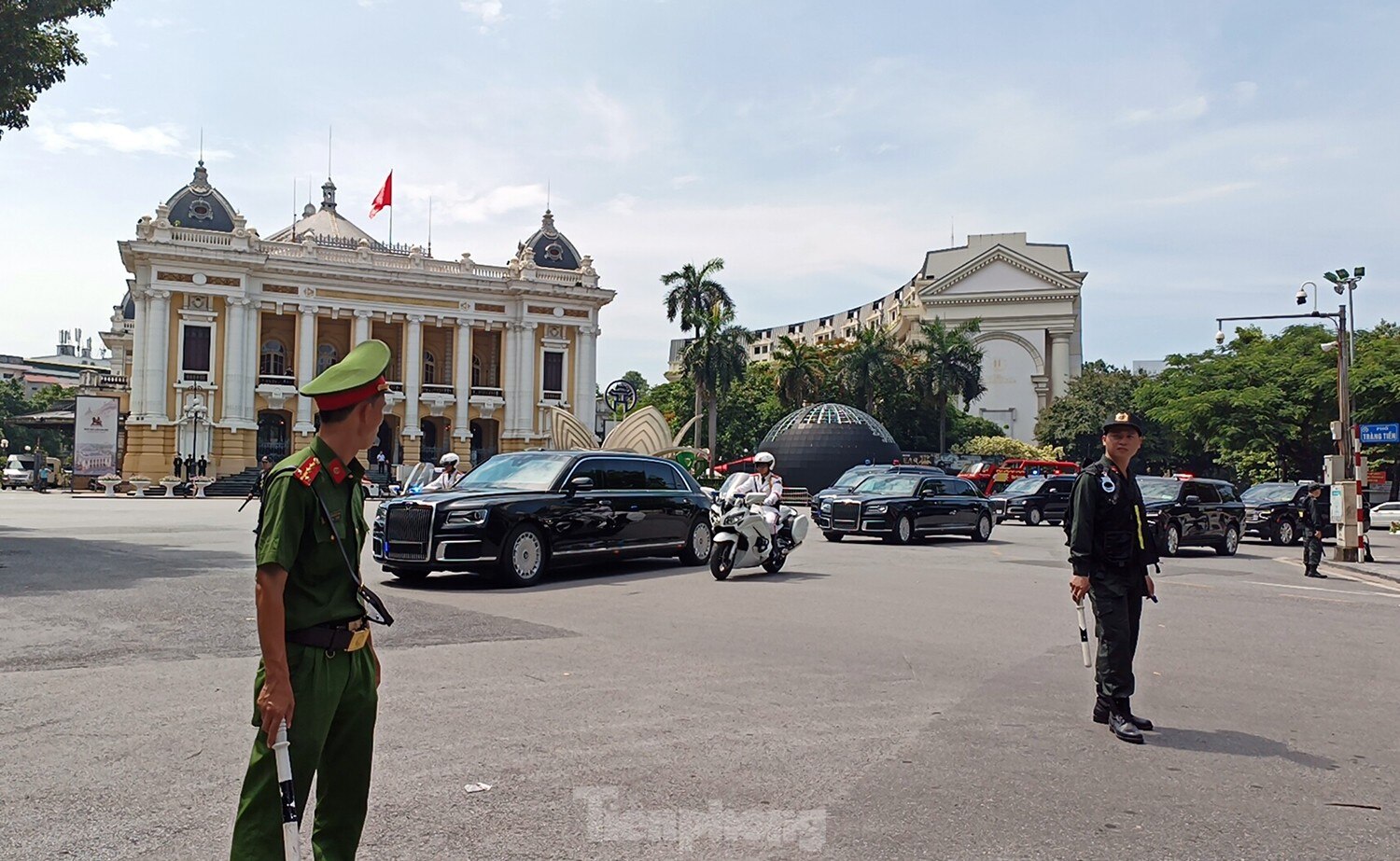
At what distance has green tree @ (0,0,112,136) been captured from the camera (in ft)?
55.7

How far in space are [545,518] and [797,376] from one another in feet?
195

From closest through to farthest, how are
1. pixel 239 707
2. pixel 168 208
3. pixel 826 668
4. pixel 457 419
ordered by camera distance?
pixel 239 707, pixel 826 668, pixel 168 208, pixel 457 419

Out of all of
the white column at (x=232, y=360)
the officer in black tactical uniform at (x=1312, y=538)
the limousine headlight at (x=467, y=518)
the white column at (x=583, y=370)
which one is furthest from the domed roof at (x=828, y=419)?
the limousine headlight at (x=467, y=518)

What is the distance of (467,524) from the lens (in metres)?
12.7

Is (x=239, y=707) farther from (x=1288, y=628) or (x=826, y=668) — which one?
(x=1288, y=628)

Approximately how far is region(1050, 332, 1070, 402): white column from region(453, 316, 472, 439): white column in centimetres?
5022

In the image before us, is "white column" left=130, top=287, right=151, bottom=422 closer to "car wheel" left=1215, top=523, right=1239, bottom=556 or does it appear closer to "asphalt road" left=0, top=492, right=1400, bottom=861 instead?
"asphalt road" left=0, top=492, right=1400, bottom=861

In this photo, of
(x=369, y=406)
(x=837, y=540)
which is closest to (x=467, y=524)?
(x=369, y=406)

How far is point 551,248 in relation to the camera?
77.3 metres

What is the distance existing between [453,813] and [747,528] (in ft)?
33.2

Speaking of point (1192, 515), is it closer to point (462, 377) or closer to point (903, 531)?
point (903, 531)

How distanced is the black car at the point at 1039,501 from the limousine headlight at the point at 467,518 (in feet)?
77.6

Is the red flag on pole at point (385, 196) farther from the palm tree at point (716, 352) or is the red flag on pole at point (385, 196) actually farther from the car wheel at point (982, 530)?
the car wheel at point (982, 530)

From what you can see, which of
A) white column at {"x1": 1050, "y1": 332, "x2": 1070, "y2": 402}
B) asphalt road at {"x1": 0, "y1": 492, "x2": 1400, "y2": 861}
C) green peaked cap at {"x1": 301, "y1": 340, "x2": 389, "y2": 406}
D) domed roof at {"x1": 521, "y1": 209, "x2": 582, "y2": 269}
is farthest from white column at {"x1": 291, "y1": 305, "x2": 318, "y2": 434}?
green peaked cap at {"x1": 301, "y1": 340, "x2": 389, "y2": 406}
